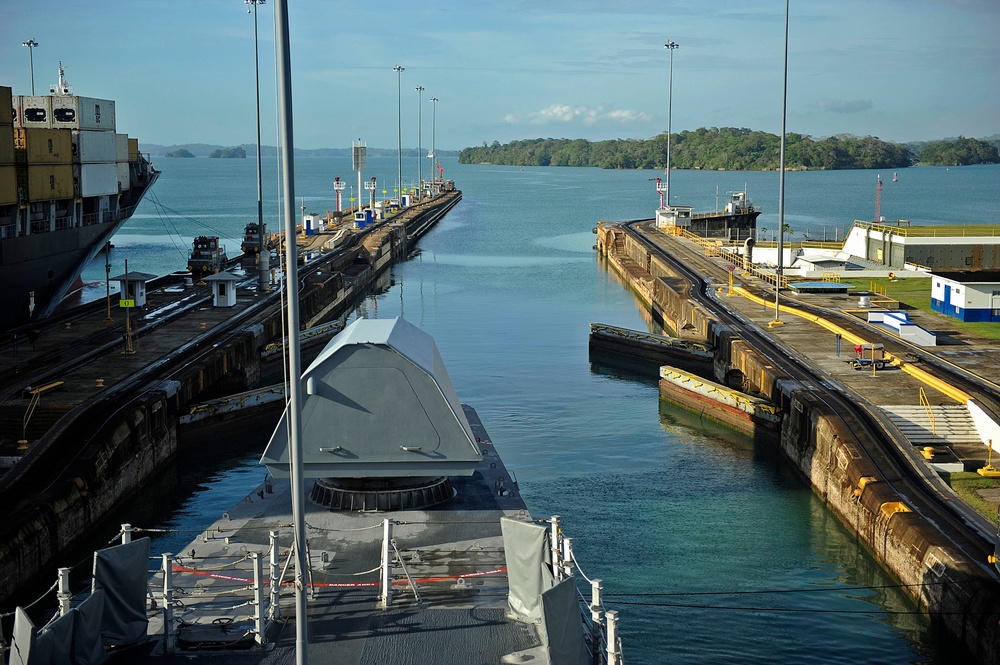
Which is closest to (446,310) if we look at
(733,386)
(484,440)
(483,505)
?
(733,386)

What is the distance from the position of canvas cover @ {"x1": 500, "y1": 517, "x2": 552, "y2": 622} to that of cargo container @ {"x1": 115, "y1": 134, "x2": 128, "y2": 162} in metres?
67.6

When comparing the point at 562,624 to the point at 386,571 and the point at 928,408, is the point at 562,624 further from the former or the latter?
the point at 928,408

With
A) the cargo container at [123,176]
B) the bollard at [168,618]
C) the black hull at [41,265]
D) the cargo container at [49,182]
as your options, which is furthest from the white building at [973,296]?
the cargo container at [123,176]

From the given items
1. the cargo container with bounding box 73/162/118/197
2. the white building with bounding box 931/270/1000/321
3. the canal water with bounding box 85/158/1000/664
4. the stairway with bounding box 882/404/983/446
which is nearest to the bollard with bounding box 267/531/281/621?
the canal water with bounding box 85/158/1000/664

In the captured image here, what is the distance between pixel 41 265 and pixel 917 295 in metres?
51.9

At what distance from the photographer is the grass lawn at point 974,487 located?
99.3 ft

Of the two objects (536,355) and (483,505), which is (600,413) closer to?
(536,355)

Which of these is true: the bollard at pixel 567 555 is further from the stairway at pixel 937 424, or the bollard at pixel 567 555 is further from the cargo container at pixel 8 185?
the cargo container at pixel 8 185

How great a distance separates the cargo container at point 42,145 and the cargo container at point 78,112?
12.5 ft

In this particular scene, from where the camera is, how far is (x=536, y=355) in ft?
201

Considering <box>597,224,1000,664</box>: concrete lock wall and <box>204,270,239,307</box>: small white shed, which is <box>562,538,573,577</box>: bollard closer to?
<box>597,224,1000,664</box>: concrete lock wall

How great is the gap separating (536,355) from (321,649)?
153 ft

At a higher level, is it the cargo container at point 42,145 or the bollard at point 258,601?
the cargo container at point 42,145

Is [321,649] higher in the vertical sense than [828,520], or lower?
higher
